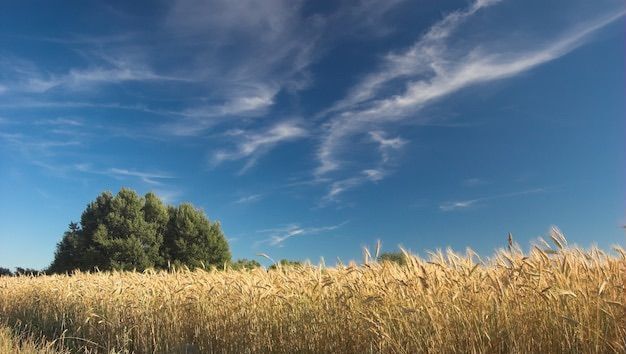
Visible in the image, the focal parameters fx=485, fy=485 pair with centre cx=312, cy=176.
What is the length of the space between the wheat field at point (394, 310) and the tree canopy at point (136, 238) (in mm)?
→ 23236

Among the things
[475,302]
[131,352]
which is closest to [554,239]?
[475,302]

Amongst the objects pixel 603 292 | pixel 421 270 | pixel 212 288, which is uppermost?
pixel 212 288

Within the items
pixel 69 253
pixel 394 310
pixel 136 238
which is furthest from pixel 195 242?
pixel 394 310

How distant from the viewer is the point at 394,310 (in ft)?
15.0

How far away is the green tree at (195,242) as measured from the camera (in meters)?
31.6

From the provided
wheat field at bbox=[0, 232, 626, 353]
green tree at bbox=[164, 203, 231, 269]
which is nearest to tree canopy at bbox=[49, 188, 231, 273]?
green tree at bbox=[164, 203, 231, 269]

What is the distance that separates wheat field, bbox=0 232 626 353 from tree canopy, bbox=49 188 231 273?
76.2 feet

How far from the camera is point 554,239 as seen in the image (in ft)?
13.4

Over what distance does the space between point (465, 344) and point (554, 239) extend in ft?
3.84

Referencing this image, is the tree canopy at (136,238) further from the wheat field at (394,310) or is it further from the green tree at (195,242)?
the wheat field at (394,310)

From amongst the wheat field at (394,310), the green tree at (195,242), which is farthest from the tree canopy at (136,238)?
the wheat field at (394,310)

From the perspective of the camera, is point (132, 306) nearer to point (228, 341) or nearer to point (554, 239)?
point (228, 341)

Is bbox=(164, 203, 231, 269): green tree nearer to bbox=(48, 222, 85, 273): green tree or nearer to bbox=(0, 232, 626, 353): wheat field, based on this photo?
bbox=(48, 222, 85, 273): green tree

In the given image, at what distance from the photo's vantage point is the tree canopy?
30.6m
